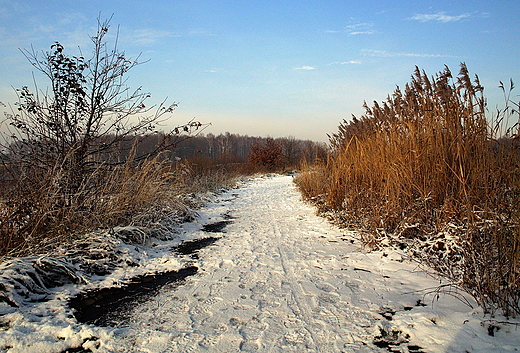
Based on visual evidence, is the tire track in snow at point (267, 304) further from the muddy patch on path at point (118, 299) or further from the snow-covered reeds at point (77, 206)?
the snow-covered reeds at point (77, 206)

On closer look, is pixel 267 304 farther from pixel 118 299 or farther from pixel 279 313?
pixel 118 299

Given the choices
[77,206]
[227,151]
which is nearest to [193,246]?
[77,206]

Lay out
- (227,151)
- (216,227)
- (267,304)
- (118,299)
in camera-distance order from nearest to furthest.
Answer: (267,304) → (118,299) → (216,227) → (227,151)

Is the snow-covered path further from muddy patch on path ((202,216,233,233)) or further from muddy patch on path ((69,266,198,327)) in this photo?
muddy patch on path ((202,216,233,233))

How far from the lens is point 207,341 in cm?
210

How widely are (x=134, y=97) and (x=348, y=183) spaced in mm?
4159

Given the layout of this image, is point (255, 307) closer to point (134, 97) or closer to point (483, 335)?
point (483, 335)

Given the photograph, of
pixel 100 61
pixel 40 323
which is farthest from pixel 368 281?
pixel 100 61

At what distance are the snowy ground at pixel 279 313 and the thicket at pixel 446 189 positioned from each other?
0.28 metres

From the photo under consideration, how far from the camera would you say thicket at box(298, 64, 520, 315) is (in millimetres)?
2273

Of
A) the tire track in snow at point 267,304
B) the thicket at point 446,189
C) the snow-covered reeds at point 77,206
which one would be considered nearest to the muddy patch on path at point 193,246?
the tire track in snow at point 267,304

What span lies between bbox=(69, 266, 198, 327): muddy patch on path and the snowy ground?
0.09m

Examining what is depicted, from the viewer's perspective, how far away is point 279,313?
2.51m

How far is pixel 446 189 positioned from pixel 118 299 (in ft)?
11.5
